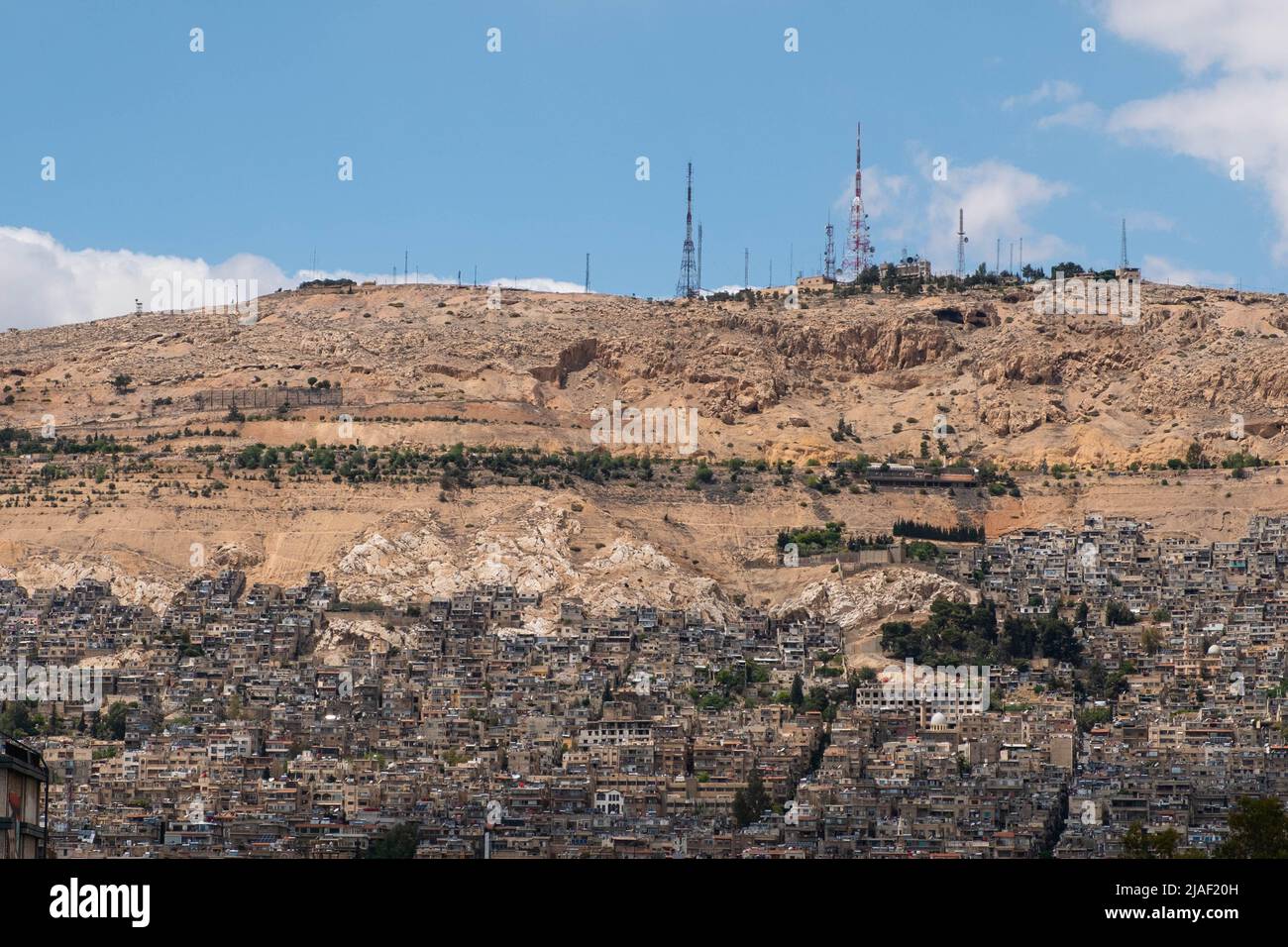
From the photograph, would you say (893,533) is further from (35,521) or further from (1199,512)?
(35,521)

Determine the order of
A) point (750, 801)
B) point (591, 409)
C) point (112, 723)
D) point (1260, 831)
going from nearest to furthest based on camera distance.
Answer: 1. point (1260, 831)
2. point (750, 801)
3. point (112, 723)
4. point (591, 409)

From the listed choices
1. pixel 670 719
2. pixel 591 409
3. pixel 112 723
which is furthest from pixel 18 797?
pixel 591 409

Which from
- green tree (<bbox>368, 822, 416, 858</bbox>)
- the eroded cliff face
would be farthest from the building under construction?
the eroded cliff face

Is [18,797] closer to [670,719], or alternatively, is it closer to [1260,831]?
[1260,831]

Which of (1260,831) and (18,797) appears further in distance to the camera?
(1260,831)
